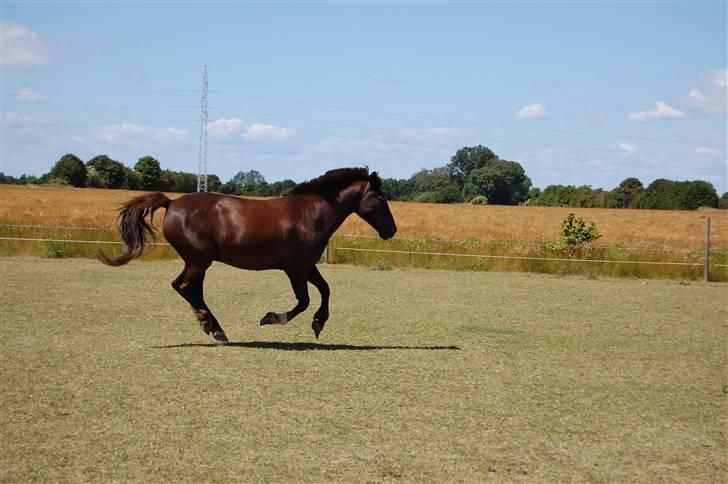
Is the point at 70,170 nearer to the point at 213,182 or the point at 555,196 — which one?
the point at 213,182

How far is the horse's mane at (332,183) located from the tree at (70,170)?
70.2 metres

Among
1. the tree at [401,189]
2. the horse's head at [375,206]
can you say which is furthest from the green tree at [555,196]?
the horse's head at [375,206]

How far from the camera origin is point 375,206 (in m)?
8.61

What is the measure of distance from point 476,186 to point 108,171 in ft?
130

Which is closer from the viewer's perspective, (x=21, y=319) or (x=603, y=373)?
(x=603, y=373)

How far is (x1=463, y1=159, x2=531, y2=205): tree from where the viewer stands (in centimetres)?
8444

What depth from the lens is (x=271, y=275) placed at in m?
16.3

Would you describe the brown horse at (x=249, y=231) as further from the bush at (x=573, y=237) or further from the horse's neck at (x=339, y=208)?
A: the bush at (x=573, y=237)

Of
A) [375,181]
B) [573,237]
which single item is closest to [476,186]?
[573,237]

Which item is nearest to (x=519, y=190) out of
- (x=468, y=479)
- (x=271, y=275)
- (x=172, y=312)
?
(x=271, y=275)

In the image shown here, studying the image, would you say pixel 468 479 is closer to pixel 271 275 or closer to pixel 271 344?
pixel 271 344

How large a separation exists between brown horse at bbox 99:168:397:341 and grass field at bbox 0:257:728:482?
65cm

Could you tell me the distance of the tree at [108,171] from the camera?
74.6 m

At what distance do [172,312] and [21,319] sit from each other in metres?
1.97
